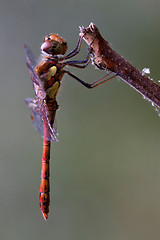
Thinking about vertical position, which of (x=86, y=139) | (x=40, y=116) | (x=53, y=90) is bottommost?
(x=40, y=116)

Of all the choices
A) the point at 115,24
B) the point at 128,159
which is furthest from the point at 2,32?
the point at 128,159

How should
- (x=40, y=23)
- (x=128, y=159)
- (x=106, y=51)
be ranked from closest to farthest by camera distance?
(x=106, y=51) < (x=128, y=159) < (x=40, y=23)

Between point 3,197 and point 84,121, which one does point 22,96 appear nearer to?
point 84,121

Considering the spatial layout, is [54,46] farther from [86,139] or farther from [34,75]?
[86,139]

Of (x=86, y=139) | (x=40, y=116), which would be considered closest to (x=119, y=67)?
(x=40, y=116)

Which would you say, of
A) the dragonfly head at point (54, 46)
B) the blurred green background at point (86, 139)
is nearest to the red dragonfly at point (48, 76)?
the dragonfly head at point (54, 46)

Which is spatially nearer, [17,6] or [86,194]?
Answer: [86,194]

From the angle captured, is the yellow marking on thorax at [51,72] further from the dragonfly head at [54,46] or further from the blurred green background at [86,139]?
the blurred green background at [86,139]
